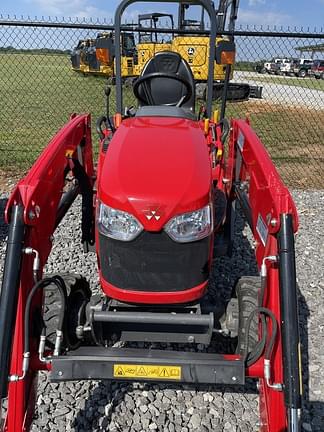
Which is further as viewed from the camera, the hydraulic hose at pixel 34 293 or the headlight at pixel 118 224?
the headlight at pixel 118 224

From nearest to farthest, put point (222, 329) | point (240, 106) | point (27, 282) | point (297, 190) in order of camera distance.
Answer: point (27, 282)
point (222, 329)
point (297, 190)
point (240, 106)

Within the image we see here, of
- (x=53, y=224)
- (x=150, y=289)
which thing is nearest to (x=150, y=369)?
(x=150, y=289)

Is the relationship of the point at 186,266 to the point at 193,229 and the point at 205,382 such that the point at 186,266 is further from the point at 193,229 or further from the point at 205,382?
the point at 205,382

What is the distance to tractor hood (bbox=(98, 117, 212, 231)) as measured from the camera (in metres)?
1.90

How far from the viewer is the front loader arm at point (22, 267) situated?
174cm

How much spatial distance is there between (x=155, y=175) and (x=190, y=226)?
27cm

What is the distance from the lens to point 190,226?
197 centimetres

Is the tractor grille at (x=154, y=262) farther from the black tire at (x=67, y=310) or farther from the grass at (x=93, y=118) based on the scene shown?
the grass at (x=93, y=118)

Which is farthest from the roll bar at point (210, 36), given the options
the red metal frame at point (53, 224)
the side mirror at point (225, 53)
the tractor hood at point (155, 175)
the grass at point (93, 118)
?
the grass at point (93, 118)

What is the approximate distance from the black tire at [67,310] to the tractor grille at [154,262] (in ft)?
0.79

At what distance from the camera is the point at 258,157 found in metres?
2.35

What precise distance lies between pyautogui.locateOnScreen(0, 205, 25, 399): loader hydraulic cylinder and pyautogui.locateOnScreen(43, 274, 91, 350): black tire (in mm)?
315

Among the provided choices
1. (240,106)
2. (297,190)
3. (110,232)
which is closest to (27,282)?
(110,232)

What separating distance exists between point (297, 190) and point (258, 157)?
369 cm
